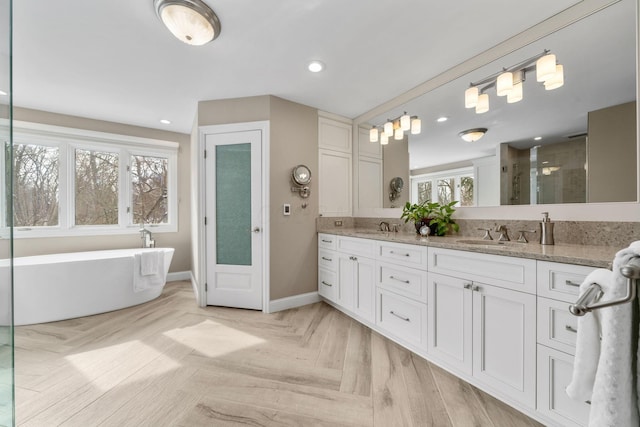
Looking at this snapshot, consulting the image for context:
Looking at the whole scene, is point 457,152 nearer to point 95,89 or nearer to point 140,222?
point 95,89

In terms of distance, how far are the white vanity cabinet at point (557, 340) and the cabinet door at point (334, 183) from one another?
2219 millimetres

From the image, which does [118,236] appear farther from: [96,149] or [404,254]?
[404,254]

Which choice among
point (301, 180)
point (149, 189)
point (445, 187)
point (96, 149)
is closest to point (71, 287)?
Answer: point (149, 189)

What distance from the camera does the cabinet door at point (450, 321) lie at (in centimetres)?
154

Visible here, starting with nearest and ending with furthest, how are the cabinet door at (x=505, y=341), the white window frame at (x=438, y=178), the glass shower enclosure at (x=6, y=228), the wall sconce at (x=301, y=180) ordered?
the glass shower enclosure at (x=6, y=228), the cabinet door at (x=505, y=341), the white window frame at (x=438, y=178), the wall sconce at (x=301, y=180)

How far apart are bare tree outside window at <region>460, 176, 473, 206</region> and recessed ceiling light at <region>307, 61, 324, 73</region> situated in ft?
5.42

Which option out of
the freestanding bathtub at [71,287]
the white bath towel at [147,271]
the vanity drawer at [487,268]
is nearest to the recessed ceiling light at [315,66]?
the vanity drawer at [487,268]

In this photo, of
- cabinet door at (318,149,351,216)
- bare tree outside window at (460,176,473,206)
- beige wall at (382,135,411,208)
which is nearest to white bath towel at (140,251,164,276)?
cabinet door at (318,149,351,216)

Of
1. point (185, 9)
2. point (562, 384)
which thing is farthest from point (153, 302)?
point (562, 384)

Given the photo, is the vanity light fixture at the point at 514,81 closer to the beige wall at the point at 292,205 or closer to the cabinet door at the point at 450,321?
the cabinet door at the point at 450,321

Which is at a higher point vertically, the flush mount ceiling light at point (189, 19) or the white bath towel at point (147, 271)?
the flush mount ceiling light at point (189, 19)

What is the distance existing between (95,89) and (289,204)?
2.41m

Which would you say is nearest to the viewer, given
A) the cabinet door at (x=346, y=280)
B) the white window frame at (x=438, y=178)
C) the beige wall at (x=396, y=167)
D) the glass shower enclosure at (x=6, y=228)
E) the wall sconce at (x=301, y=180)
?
the glass shower enclosure at (x=6, y=228)

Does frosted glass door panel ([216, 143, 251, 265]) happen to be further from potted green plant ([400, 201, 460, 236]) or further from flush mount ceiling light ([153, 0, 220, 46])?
potted green plant ([400, 201, 460, 236])
